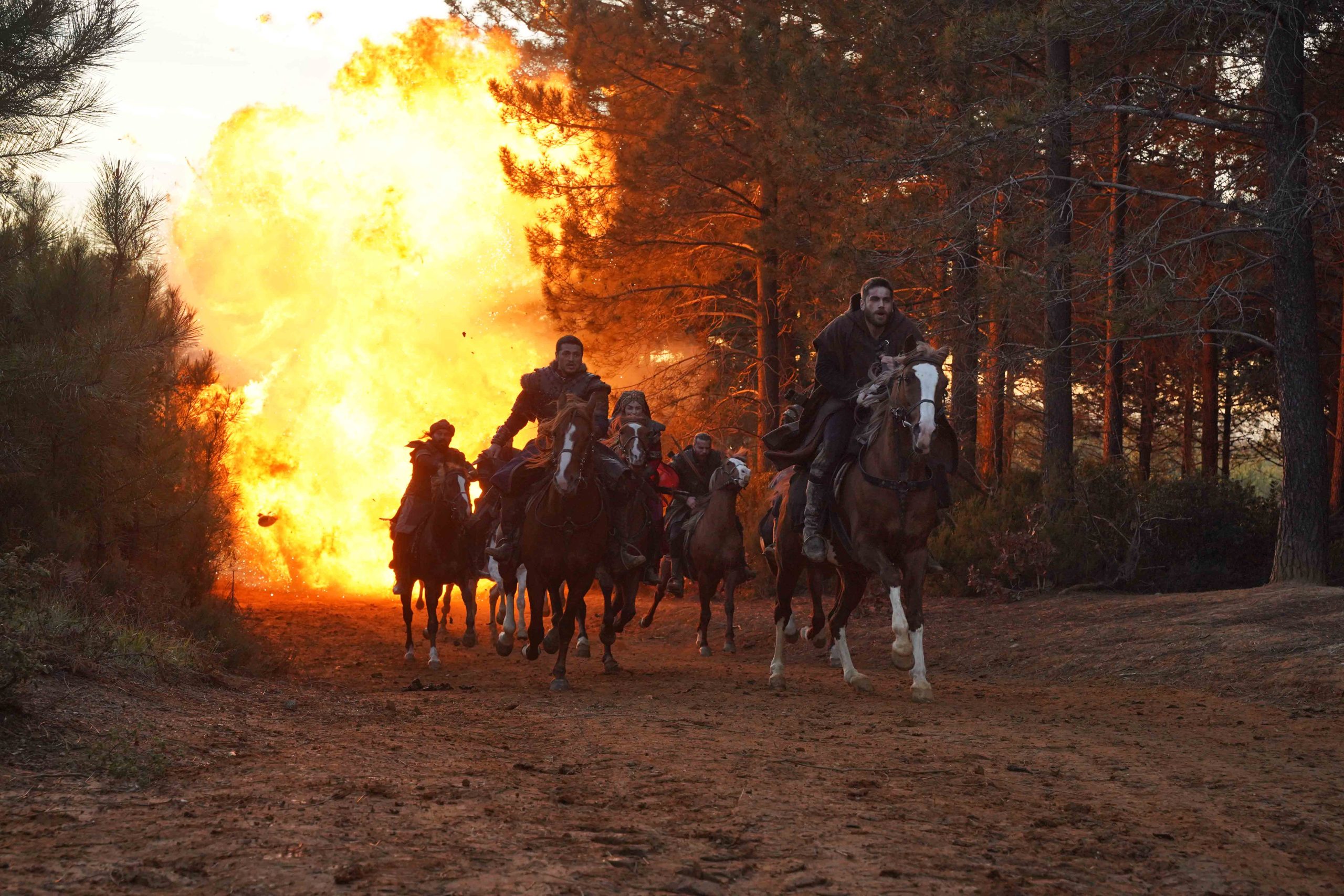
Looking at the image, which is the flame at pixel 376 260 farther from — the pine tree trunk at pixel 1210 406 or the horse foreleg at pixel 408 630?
the pine tree trunk at pixel 1210 406

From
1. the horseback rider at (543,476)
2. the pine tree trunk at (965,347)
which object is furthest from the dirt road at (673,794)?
the pine tree trunk at (965,347)

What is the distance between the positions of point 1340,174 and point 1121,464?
233 inches

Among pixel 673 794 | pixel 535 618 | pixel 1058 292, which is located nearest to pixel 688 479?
pixel 1058 292

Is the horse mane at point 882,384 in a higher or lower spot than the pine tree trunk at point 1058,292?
lower

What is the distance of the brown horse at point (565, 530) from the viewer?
1155 cm

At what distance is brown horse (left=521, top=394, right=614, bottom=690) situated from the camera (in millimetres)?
11555

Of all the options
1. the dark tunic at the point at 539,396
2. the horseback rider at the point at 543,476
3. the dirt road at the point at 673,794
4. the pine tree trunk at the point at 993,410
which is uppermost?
the pine tree trunk at the point at 993,410

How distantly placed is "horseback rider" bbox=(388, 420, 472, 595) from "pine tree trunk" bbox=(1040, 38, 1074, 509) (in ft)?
26.1

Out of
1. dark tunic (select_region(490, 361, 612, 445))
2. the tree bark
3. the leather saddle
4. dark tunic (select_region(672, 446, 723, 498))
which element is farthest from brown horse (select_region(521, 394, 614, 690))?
the tree bark

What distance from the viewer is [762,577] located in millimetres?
21547

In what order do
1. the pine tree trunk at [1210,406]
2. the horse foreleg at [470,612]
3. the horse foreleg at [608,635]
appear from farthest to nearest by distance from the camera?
the pine tree trunk at [1210,406], the horse foreleg at [470,612], the horse foreleg at [608,635]

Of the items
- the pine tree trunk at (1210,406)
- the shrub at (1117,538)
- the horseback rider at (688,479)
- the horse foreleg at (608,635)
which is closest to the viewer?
the horse foreleg at (608,635)

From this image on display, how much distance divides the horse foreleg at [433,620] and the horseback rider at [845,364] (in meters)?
5.03

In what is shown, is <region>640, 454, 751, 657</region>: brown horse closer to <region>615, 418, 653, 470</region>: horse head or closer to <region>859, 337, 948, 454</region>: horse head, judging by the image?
<region>615, 418, 653, 470</region>: horse head
